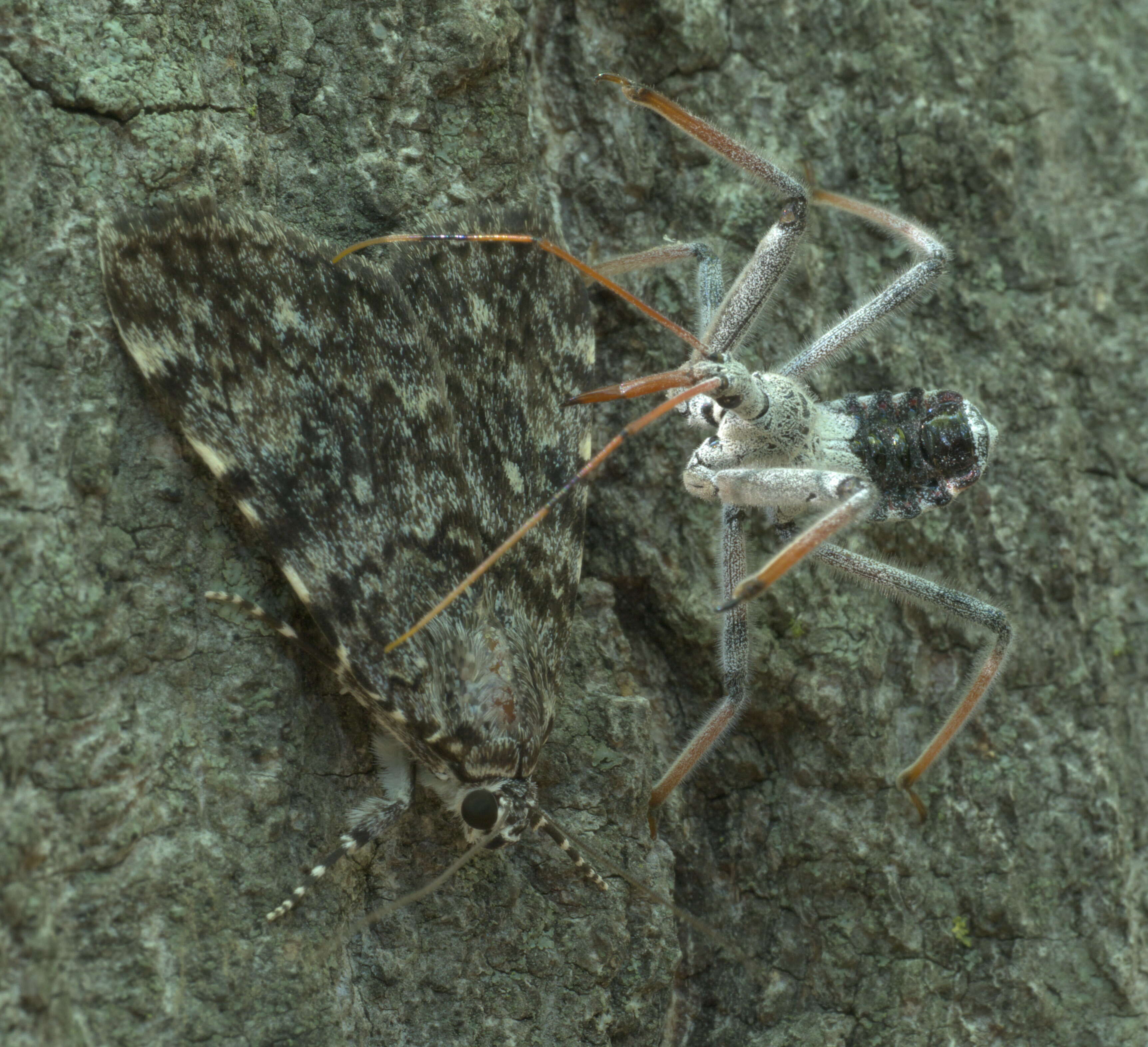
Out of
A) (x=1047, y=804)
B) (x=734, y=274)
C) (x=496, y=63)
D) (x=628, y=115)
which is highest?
(x=496, y=63)

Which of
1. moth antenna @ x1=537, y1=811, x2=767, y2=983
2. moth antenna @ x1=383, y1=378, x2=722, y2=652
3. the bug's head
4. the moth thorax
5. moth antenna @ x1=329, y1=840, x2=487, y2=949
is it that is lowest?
moth antenna @ x1=537, y1=811, x2=767, y2=983

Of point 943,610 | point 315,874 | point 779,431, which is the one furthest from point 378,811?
point 943,610

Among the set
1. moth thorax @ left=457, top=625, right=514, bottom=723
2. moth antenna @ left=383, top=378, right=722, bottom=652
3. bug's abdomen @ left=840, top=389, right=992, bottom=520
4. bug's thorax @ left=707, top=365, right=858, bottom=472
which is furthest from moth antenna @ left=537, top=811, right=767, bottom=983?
bug's abdomen @ left=840, top=389, right=992, bottom=520

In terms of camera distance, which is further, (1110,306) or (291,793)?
(1110,306)

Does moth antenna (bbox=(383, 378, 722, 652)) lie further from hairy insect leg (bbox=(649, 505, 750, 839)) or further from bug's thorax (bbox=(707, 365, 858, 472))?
hairy insect leg (bbox=(649, 505, 750, 839))

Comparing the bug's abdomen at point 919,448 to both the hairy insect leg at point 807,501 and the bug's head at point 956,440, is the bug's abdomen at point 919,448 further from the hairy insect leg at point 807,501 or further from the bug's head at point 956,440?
the hairy insect leg at point 807,501

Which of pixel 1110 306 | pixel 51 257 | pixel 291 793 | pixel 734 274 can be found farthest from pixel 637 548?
pixel 1110 306

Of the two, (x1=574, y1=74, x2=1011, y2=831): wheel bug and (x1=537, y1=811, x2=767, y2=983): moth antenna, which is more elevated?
(x1=574, y1=74, x2=1011, y2=831): wheel bug

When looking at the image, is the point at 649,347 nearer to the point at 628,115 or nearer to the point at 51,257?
the point at 628,115
